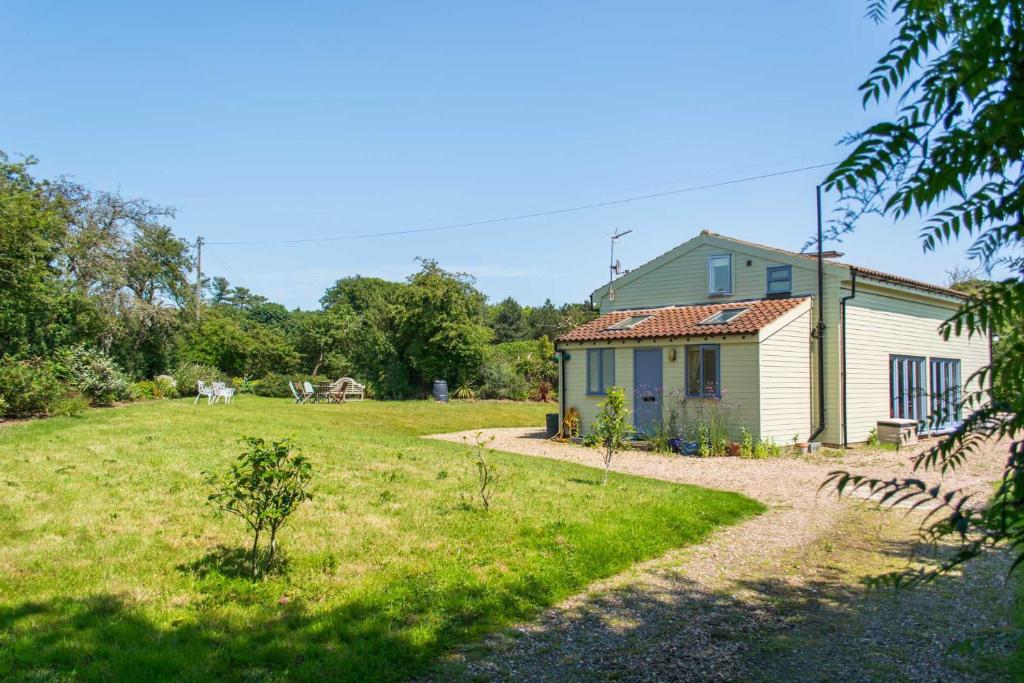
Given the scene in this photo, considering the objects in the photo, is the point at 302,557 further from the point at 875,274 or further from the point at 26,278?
the point at 875,274

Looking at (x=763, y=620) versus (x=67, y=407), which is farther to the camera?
(x=67, y=407)

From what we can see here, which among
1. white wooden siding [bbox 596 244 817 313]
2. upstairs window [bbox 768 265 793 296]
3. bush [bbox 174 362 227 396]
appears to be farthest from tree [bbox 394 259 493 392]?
upstairs window [bbox 768 265 793 296]

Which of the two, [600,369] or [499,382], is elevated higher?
[600,369]

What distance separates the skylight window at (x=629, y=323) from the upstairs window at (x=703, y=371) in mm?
2183

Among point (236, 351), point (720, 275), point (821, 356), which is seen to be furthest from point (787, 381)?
point (236, 351)

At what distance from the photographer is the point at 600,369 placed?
18375 millimetres

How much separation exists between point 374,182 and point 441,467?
42.0 feet

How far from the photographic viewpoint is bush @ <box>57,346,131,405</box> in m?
18.9

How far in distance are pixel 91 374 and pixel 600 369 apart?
1476 cm

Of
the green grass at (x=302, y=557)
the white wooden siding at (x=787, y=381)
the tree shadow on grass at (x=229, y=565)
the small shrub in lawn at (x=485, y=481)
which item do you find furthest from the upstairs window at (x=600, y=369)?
the tree shadow on grass at (x=229, y=565)

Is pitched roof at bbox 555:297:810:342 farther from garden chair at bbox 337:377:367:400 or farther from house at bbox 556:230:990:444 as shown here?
garden chair at bbox 337:377:367:400

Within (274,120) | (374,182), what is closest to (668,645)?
(274,120)

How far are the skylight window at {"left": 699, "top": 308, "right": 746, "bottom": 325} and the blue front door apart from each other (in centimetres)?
143

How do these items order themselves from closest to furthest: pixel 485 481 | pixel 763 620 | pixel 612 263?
pixel 763 620 → pixel 485 481 → pixel 612 263
